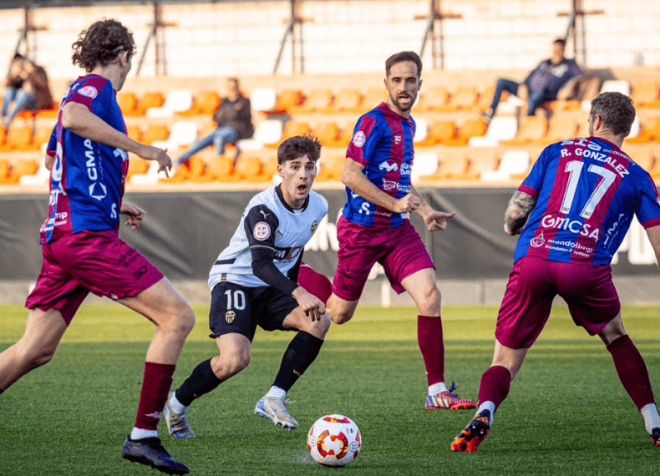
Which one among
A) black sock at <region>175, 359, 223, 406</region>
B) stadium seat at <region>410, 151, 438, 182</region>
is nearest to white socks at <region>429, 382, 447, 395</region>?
black sock at <region>175, 359, 223, 406</region>

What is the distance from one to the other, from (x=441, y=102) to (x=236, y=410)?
12.6 meters

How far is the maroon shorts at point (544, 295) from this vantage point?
5238 mm

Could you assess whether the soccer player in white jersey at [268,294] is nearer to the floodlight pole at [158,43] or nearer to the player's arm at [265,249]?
the player's arm at [265,249]

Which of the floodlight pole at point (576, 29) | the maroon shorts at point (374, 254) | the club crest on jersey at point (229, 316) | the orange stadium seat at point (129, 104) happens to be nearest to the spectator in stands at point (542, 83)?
the floodlight pole at point (576, 29)

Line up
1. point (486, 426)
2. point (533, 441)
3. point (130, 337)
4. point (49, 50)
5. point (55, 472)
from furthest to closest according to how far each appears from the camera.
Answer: point (49, 50)
point (130, 337)
point (533, 441)
point (486, 426)
point (55, 472)

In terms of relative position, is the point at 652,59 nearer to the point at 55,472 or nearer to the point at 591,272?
the point at 591,272

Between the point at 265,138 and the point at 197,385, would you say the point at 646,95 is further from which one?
the point at 197,385

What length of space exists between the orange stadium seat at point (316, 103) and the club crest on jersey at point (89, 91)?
14.4 m

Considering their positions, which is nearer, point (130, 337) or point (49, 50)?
point (130, 337)

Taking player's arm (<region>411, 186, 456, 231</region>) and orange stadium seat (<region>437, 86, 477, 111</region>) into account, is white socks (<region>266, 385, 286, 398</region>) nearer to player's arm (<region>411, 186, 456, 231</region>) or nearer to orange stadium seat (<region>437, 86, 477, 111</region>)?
player's arm (<region>411, 186, 456, 231</region>)

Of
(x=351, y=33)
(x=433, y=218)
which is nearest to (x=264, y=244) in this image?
(x=433, y=218)

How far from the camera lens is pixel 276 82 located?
65.3 feet

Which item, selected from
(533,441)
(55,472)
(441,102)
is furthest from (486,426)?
(441,102)

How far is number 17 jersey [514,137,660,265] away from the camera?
5242 millimetres
